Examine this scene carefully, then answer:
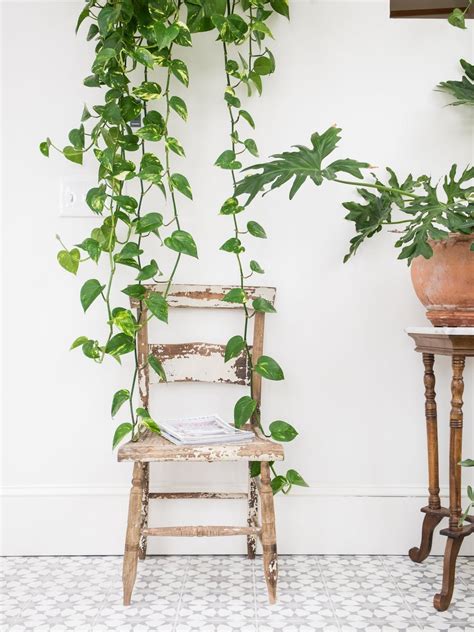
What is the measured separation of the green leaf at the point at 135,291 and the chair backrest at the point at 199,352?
150 millimetres

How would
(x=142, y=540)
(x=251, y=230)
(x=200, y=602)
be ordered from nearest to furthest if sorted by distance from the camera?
(x=200, y=602) < (x=251, y=230) < (x=142, y=540)

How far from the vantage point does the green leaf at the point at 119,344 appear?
1.71 meters

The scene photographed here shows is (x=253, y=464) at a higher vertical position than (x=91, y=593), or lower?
higher

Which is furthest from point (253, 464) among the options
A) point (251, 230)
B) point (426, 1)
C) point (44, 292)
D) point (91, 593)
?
point (426, 1)

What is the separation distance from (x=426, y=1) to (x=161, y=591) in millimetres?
1940

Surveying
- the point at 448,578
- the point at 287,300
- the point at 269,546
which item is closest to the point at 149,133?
the point at 287,300

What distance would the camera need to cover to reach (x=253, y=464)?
1.85m

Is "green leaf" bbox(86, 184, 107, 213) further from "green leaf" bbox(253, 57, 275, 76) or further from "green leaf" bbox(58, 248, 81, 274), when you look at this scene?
"green leaf" bbox(253, 57, 275, 76)

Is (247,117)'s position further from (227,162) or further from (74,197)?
(74,197)

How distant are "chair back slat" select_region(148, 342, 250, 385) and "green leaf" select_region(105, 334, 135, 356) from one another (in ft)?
0.72

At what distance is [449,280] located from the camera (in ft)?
5.67

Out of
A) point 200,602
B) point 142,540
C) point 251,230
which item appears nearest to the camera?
point 200,602

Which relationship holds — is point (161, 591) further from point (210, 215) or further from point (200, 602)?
point (210, 215)

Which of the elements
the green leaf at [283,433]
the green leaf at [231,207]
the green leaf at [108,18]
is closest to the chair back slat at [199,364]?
the green leaf at [283,433]
